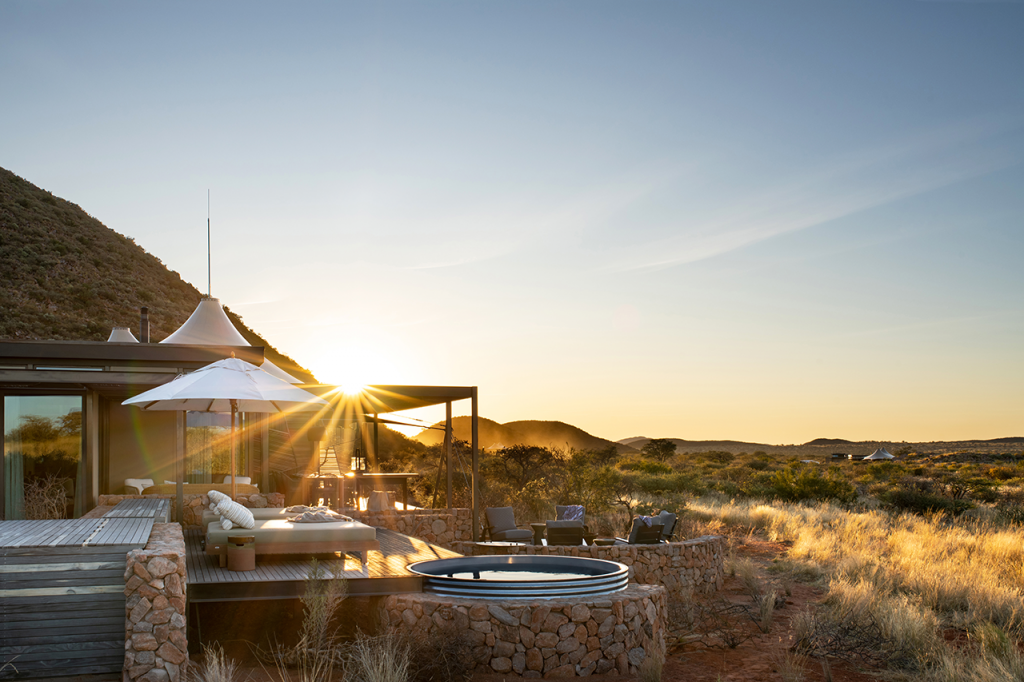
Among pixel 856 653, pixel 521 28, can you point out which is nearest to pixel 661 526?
pixel 856 653

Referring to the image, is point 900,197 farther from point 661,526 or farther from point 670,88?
point 661,526

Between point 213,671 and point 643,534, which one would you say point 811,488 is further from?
point 213,671

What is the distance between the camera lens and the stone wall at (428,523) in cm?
1276

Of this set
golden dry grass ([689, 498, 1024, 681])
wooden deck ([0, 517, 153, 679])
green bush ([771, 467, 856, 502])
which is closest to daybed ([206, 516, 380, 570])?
wooden deck ([0, 517, 153, 679])

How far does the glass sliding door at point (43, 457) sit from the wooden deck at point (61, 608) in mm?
5650

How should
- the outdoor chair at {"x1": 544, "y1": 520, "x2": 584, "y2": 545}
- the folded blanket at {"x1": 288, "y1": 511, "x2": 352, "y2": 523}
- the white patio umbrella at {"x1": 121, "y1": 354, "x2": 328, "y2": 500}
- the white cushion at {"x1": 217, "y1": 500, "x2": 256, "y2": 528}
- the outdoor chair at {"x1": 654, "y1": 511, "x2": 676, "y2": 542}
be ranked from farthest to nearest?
the outdoor chair at {"x1": 654, "y1": 511, "x2": 676, "y2": 542}, the outdoor chair at {"x1": 544, "y1": 520, "x2": 584, "y2": 545}, the folded blanket at {"x1": 288, "y1": 511, "x2": 352, "y2": 523}, the white cushion at {"x1": 217, "y1": 500, "x2": 256, "y2": 528}, the white patio umbrella at {"x1": 121, "y1": 354, "x2": 328, "y2": 500}

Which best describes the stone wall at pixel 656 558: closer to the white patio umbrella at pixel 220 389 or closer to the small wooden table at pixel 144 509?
the white patio umbrella at pixel 220 389

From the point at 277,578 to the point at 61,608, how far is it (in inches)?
87.6

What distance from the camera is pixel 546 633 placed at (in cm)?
724

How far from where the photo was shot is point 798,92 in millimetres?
13578

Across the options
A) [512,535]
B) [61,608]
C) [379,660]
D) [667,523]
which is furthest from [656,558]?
[61,608]

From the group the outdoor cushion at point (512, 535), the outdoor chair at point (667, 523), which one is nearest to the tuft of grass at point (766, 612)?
the outdoor chair at point (667, 523)

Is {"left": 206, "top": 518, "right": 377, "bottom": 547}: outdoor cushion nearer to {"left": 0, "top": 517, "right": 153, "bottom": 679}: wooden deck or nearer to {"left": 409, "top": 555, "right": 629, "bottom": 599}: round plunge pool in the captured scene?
{"left": 409, "top": 555, "right": 629, "bottom": 599}: round plunge pool

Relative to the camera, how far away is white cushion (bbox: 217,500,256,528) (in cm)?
876
